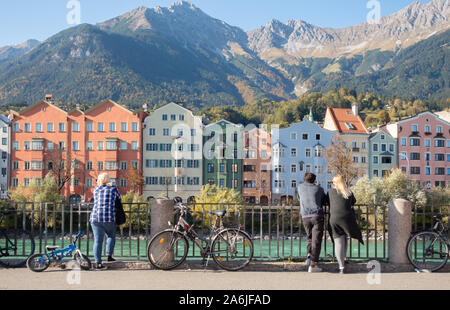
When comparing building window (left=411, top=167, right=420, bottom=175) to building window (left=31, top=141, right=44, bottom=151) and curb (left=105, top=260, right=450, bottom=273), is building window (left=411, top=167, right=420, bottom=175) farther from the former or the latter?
curb (left=105, top=260, right=450, bottom=273)

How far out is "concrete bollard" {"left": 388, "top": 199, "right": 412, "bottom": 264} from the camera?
1052cm

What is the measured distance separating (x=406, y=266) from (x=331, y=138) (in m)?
66.3

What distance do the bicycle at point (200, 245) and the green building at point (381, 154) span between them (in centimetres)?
7030

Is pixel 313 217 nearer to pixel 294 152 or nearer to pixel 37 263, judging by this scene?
pixel 37 263

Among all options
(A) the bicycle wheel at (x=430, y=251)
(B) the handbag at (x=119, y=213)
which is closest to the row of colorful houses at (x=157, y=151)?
(B) the handbag at (x=119, y=213)

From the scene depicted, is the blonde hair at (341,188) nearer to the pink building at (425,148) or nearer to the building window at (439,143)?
the pink building at (425,148)

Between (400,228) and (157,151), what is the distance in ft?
208

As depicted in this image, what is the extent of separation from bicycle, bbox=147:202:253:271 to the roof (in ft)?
230

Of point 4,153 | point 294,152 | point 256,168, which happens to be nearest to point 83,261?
point 256,168

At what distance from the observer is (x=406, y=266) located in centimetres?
1042

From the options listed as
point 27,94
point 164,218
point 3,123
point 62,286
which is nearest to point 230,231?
point 164,218

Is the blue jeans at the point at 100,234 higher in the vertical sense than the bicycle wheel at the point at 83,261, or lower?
higher

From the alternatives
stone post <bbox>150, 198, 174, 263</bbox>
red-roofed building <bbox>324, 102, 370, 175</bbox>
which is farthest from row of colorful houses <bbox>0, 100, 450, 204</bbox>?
stone post <bbox>150, 198, 174, 263</bbox>

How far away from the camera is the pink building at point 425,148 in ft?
255
